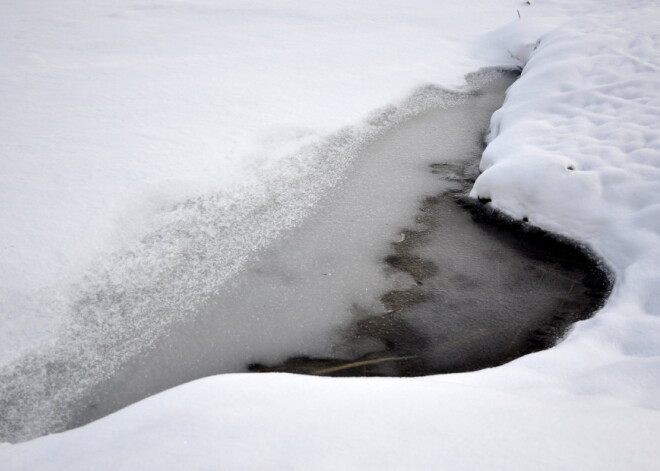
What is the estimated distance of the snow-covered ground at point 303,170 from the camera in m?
1.13

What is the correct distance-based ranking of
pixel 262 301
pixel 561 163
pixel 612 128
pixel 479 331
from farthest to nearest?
pixel 612 128 → pixel 561 163 → pixel 262 301 → pixel 479 331

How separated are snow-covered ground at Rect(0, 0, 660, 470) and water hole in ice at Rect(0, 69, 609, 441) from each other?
124 mm

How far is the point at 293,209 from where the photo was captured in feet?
8.36

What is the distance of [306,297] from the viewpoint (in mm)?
2039

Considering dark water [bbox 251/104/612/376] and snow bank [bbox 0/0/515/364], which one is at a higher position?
snow bank [bbox 0/0/515/364]

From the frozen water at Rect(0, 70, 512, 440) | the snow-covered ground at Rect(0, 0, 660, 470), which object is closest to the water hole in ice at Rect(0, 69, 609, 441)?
the frozen water at Rect(0, 70, 512, 440)

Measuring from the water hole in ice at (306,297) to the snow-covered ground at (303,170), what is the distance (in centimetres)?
12

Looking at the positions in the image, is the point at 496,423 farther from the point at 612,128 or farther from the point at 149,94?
the point at 149,94

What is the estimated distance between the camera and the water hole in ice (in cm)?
172

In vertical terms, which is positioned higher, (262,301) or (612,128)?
(612,128)

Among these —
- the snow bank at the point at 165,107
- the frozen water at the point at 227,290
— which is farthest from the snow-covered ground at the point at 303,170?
the frozen water at the point at 227,290

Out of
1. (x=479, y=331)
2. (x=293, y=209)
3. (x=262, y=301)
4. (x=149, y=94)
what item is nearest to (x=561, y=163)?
(x=479, y=331)

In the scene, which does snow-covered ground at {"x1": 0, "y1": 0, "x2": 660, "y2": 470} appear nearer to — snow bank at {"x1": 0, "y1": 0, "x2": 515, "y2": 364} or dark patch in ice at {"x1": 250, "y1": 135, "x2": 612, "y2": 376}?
snow bank at {"x1": 0, "y1": 0, "x2": 515, "y2": 364}

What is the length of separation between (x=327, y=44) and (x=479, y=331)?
3.61 meters
